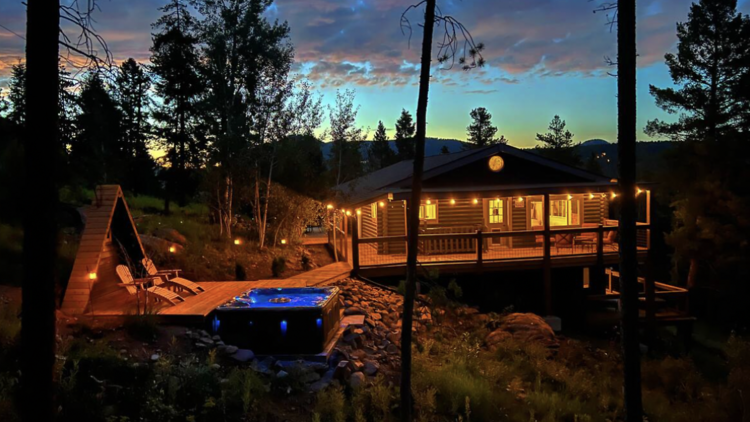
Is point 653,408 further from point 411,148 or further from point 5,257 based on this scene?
point 411,148

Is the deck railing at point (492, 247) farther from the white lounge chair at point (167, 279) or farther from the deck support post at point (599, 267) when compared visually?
the white lounge chair at point (167, 279)

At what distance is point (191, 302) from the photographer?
9.10 m

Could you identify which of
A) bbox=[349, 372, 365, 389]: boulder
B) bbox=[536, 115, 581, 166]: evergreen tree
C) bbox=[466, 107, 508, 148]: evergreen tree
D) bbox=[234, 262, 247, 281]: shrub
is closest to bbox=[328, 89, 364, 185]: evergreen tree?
bbox=[234, 262, 247, 281]: shrub

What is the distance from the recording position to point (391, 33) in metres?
6.00

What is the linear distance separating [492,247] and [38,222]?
1409 cm

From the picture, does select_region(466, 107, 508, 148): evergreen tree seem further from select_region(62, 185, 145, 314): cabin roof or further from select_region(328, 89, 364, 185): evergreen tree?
select_region(62, 185, 145, 314): cabin roof

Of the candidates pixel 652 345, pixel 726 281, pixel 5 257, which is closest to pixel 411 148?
pixel 726 281

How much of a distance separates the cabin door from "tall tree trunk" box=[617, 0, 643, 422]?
37.5ft

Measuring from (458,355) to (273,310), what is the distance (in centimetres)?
311

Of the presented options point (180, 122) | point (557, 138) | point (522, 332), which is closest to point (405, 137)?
point (557, 138)

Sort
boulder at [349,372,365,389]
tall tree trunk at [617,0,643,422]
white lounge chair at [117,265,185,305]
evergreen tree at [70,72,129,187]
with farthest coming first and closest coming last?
white lounge chair at [117,265,185,305] → boulder at [349,372,365,389] → tall tree trunk at [617,0,643,422] → evergreen tree at [70,72,129,187]

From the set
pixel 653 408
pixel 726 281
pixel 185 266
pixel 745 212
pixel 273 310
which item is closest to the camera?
pixel 653 408

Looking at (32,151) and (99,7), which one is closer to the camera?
(32,151)

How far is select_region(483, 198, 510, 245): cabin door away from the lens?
1678 centimetres
